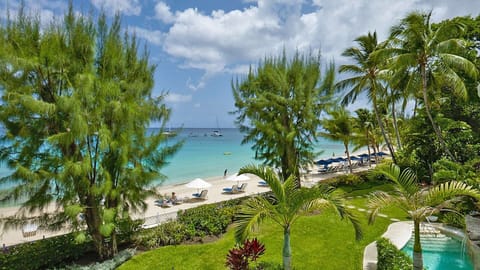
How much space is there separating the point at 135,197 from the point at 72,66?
193 inches

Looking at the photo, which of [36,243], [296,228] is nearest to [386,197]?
[296,228]

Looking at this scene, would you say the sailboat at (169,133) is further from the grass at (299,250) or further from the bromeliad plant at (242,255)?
the bromeliad plant at (242,255)

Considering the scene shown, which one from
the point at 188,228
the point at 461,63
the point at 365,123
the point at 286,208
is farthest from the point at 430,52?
the point at 365,123

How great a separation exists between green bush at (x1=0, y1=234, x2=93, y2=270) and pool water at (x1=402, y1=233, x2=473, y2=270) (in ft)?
37.1

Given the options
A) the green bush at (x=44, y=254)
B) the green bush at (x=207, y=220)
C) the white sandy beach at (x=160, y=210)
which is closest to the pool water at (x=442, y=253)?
the green bush at (x=207, y=220)

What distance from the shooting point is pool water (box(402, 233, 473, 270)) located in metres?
8.32

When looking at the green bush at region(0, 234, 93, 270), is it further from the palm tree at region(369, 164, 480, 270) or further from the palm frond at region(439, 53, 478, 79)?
the palm frond at region(439, 53, 478, 79)

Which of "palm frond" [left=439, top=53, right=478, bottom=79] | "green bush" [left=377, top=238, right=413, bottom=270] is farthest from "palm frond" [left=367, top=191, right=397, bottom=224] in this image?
"palm frond" [left=439, top=53, right=478, bottom=79]

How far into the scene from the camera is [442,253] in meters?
9.04

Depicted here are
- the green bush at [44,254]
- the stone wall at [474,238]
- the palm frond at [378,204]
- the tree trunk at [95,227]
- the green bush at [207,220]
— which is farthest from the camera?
the green bush at [207,220]

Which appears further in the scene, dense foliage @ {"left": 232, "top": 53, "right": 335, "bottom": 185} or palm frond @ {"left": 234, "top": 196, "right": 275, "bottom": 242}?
dense foliage @ {"left": 232, "top": 53, "right": 335, "bottom": 185}

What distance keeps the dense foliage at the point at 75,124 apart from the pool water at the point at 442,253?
31.3 feet

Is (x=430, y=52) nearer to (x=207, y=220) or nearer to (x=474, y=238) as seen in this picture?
(x=474, y=238)

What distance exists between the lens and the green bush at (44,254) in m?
8.86
